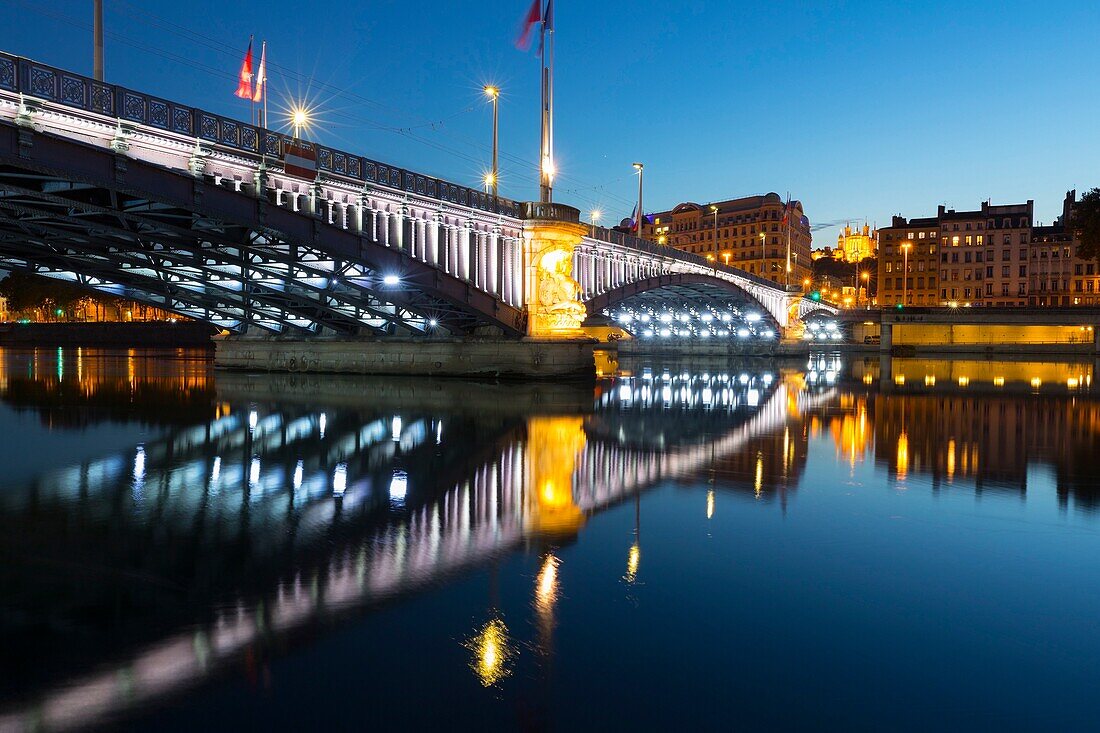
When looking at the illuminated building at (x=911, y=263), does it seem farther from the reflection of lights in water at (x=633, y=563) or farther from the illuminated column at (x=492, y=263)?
the reflection of lights in water at (x=633, y=563)

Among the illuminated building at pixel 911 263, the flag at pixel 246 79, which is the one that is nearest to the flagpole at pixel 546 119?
the flag at pixel 246 79

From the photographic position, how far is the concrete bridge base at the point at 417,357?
126 feet

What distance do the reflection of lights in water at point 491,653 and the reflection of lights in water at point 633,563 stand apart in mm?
1696

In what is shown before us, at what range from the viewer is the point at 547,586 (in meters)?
7.22

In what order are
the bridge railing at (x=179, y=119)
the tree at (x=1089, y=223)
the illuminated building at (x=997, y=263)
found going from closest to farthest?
the bridge railing at (x=179, y=119) < the tree at (x=1089, y=223) < the illuminated building at (x=997, y=263)

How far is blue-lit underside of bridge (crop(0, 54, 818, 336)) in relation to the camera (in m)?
20.8

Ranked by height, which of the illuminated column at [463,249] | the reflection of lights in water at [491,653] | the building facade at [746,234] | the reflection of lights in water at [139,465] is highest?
the building facade at [746,234]

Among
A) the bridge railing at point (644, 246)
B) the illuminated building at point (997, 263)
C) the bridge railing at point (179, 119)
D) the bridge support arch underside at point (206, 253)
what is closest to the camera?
the bridge railing at point (179, 119)

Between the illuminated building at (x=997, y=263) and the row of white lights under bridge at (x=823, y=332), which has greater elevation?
the illuminated building at (x=997, y=263)

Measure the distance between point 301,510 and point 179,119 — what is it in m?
18.1

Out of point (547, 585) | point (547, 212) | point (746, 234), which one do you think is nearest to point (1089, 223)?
point (547, 212)

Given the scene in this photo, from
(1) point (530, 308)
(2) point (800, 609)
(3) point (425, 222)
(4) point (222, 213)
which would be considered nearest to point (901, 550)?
(2) point (800, 609)

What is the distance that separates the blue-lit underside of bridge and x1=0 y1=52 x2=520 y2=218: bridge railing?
42 millimetres

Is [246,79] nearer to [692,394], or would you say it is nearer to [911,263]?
[692,394]
